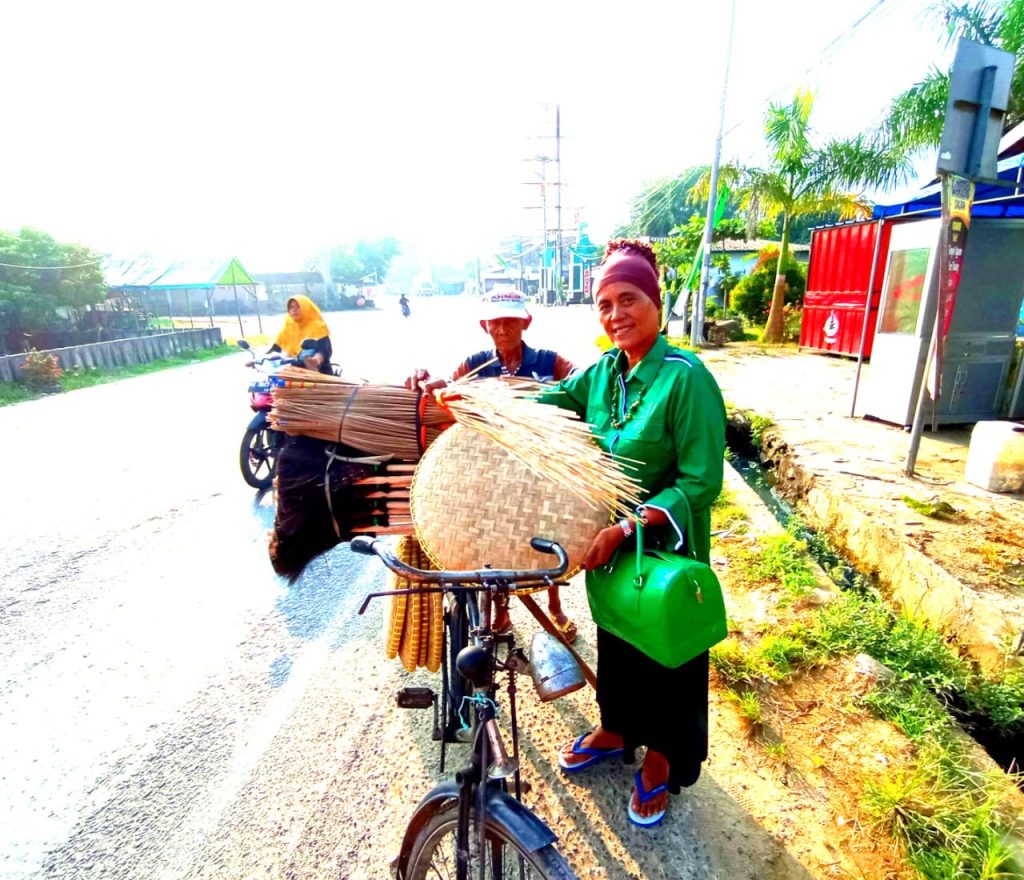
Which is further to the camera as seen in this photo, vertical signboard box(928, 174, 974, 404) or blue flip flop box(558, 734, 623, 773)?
vertical signboard box(928, 174, 974, 404)

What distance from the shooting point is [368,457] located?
1.95 m

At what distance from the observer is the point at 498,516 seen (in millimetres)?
1299

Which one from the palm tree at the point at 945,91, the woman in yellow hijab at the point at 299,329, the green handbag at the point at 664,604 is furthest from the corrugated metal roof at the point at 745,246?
the green handbag at the point at 664,604

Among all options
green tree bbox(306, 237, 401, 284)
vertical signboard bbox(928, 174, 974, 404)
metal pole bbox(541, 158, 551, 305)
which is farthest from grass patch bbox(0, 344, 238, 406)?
green tree bbox(306, 237, 401, 284)

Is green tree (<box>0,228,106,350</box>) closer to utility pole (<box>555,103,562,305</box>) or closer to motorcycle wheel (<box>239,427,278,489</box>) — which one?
motorcycle wheel (<box>239,427,278,489</box>)

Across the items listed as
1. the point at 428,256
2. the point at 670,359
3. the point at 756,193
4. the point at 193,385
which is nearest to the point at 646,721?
the point at 670,359

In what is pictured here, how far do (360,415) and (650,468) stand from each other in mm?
1012

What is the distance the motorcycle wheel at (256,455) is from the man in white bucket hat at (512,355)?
2834 mm

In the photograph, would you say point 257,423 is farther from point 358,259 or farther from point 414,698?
point 358,259

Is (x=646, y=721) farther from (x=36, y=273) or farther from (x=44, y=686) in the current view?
(x=36, y=273)

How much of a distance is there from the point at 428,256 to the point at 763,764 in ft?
377

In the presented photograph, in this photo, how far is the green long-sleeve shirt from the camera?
1.46 m

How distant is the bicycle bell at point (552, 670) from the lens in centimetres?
146

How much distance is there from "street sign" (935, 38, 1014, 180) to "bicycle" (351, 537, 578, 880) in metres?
4.08
